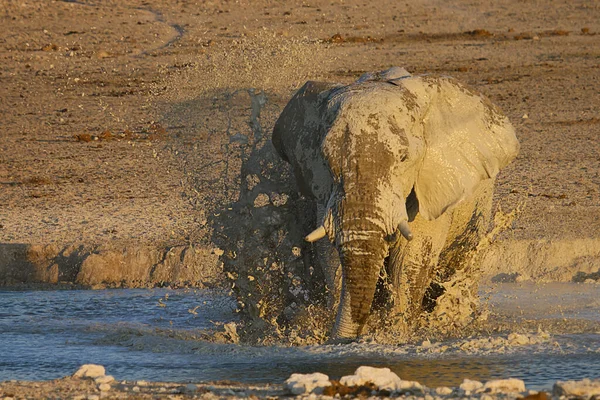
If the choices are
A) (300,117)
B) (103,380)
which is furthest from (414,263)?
(103,380)

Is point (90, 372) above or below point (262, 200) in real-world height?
below

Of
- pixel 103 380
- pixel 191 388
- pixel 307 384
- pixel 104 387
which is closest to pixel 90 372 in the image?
pixel 103 380

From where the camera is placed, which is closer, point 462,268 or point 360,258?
point 360,258

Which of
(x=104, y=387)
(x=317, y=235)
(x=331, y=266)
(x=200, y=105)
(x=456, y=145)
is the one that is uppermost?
(x=200, y=105)

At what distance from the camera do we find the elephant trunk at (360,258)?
259 inches

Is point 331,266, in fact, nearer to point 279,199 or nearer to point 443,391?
point 279,199

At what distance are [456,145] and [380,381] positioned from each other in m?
2.14

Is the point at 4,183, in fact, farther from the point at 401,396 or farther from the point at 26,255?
the point at 401,396

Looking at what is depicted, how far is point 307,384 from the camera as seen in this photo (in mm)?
5449

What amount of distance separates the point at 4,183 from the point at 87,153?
1323 mm

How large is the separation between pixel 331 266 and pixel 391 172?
0.70 meters

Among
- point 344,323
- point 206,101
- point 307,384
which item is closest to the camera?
point 307,384

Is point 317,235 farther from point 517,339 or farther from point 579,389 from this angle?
point 579,389

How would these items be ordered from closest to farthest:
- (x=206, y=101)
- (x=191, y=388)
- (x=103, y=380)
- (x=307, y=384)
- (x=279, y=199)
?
1. (x=307, y=384)
2. (x=191, y=388)
3. (x=103, y=380)
4. (x=279, y=199)
5. (x=206, y=101)
